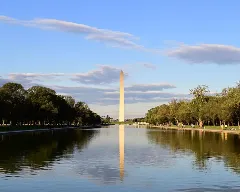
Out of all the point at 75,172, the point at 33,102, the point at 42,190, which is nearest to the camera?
the point at 42,190

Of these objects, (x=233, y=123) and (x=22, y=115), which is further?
(x=233, y=123)

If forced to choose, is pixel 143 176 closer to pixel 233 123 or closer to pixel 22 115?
pixel 22 115

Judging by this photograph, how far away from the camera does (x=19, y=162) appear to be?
35.2m

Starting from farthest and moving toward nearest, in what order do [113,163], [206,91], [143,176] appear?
[206,91], [113,163], [143,176]

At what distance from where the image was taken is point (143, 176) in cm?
2734

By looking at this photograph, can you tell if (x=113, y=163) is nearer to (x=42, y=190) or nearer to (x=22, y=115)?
(x=42, y=190)

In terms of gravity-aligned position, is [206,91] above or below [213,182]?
above

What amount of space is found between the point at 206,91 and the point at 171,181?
15165 cm

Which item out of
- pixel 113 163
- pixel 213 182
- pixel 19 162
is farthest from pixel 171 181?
pixel 19 162

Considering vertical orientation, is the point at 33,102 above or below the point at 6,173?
above

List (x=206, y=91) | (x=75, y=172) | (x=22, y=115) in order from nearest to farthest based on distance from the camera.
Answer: (x=75, y=172)
(x=22, y=115)
(x=206, y=91)

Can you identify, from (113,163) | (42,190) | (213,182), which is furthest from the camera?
(113,163)

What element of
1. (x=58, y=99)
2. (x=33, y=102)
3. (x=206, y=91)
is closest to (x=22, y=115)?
(x=33, y=102)

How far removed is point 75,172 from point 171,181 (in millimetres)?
7269
